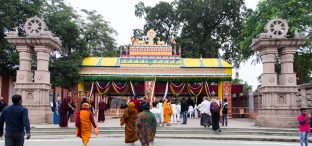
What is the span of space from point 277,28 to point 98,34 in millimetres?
24506

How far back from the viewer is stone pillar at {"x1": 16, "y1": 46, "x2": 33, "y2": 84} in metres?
15.6

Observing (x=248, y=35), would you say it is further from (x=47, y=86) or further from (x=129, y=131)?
(x=129, y=131)

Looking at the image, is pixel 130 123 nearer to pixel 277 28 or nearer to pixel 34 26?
pixel 34 26

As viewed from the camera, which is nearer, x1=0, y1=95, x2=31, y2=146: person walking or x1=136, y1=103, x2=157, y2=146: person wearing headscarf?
x1=0, y1=95, x2=31, y2=146: person walking

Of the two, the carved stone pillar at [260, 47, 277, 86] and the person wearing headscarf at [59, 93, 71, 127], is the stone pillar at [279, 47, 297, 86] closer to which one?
the carved stone pillar at [260, 47, 277, 86]

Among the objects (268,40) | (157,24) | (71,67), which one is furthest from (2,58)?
(157,24)

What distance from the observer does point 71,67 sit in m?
22.8

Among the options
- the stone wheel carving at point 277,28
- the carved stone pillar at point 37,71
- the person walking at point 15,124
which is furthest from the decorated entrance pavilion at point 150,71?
the person walking at point 15,124

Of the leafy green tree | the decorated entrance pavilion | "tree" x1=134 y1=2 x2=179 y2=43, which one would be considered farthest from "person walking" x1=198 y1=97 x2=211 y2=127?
"tree" x1=134 y1=2 x2=179 y2=43

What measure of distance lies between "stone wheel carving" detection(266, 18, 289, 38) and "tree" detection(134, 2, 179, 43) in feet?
74.8

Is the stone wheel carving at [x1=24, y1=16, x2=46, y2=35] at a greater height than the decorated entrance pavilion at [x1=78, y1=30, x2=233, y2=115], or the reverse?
the stone wheel carving at [x1=24, y1=16, x2=46, y2=35]

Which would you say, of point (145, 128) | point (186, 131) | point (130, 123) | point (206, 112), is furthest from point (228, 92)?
point (145, 128)

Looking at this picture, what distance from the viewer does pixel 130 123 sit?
9.78 meters

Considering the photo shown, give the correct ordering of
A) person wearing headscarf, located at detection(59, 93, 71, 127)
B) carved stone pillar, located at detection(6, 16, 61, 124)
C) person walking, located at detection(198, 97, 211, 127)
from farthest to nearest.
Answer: carved stone pillar, located at detection(6, 16, 61, 124) < person walking, located at detection(198, 97, 211, 127) < person wearing headscarf, located at detection(59, 93, 71, 127)
